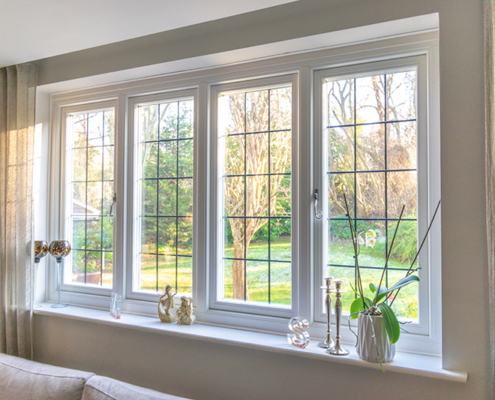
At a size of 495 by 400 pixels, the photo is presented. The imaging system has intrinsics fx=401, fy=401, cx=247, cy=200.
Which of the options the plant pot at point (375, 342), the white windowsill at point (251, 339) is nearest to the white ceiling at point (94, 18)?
the plant pot at point (375, 342)

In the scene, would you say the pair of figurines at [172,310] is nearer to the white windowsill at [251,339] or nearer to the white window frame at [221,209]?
the white windowsill at [251,339]

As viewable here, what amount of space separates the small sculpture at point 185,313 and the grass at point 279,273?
0.18m

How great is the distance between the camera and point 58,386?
180cm

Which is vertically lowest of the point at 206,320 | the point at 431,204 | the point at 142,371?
the point at 142,371

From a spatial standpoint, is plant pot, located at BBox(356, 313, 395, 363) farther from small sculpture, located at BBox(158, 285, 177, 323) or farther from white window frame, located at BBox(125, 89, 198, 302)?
white window frame, located at BBox(125, 89, 198, 302)

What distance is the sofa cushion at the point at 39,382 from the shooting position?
1781 millimetres

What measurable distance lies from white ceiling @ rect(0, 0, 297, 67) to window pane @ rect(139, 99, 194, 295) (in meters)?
0.59

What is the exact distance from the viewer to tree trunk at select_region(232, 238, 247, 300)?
2.43m

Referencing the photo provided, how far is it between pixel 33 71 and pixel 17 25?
2.65ft

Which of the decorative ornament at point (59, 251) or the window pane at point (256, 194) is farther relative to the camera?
the decorative ornament at point (59, 251)

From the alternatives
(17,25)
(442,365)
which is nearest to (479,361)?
(442,365)

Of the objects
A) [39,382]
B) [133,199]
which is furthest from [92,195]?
[39,382]

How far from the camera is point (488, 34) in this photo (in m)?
1.63

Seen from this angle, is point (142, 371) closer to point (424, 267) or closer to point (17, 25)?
point (424, 267)
